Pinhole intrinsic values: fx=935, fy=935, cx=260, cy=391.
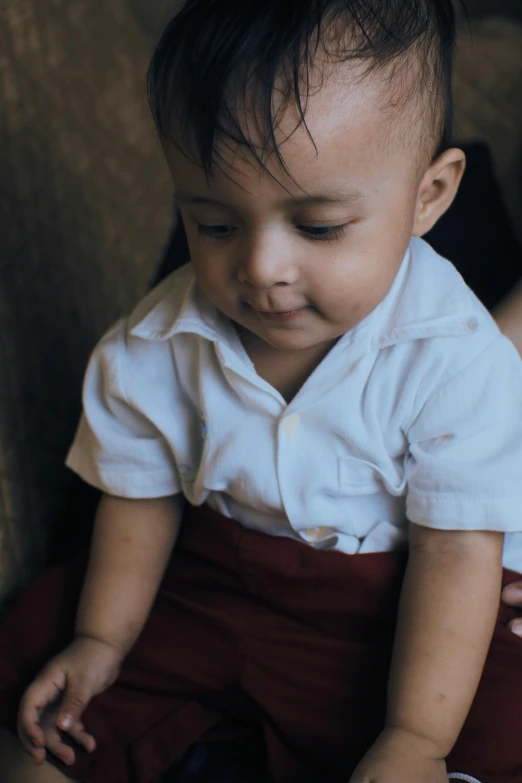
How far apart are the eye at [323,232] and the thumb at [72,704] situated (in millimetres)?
418

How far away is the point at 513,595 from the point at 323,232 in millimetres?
369

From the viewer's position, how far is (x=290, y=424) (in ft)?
2.55

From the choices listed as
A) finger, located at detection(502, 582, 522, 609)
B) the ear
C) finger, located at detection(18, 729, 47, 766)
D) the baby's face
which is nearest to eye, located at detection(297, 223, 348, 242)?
the baby's face

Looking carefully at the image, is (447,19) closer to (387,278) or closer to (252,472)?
(387,278)

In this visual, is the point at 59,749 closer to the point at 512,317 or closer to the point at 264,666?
the point at 264,666

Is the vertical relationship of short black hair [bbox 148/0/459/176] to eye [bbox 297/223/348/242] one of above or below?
above

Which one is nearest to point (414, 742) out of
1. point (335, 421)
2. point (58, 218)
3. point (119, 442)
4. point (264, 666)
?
point (264, 666)

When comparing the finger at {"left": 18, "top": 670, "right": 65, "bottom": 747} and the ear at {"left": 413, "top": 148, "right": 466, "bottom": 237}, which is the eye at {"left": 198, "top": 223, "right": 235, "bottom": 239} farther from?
the finger at {"left": 18, "top": 670, "right": 65, "bottom": 747}

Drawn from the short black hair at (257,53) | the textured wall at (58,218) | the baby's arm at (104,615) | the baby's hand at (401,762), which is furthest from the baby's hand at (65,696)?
the short black hair at (257,53)

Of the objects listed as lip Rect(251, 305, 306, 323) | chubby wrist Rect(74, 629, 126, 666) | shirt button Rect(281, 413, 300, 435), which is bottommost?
chubby wrist Rect(74, 629, 126, 666)

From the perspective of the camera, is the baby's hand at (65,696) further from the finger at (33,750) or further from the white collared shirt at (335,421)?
the white collared shirt at (335,421)

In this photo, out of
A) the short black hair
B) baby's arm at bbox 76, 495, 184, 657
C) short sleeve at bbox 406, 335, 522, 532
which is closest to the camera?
the short black hair

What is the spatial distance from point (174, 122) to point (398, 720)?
1.56 feet

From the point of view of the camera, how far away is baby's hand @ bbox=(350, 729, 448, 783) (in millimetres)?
668
